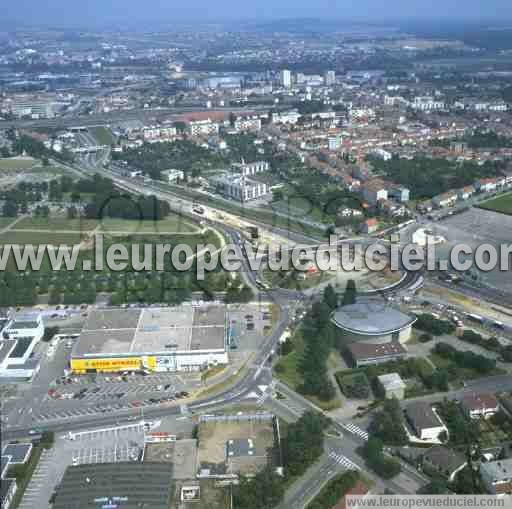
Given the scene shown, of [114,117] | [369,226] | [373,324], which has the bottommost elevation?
[369,226]

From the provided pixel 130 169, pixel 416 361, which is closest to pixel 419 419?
pixel 416 361

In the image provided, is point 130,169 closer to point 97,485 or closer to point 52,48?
point 97,485

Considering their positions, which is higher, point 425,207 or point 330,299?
point 330,299

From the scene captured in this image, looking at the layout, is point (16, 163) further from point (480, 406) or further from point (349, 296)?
point (480, 406)

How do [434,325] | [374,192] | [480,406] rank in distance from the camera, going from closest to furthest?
[480,406], [434,325], [374,192]

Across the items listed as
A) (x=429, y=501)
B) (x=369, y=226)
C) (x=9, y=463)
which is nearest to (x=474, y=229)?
(x=369, y=226)

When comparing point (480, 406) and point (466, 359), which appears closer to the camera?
point (480, 406)
